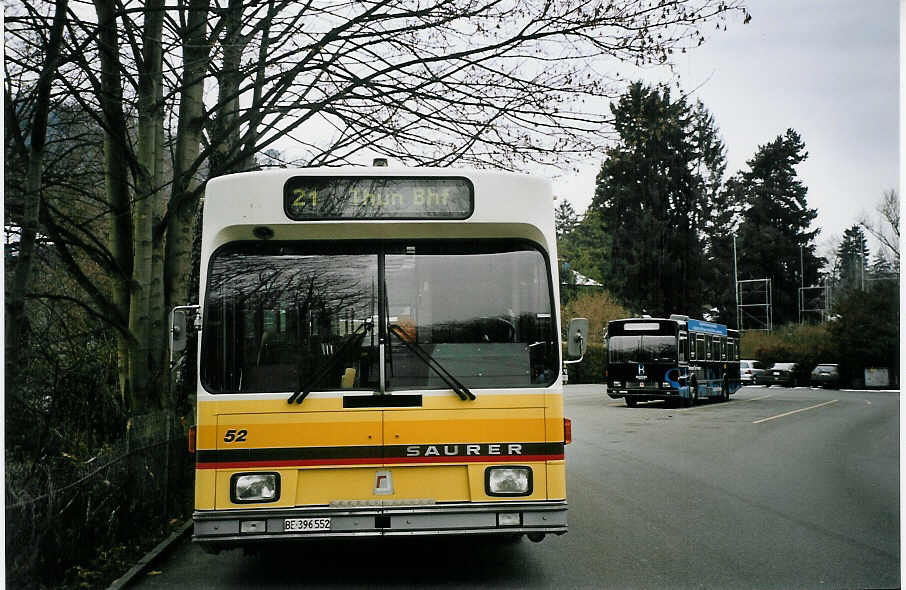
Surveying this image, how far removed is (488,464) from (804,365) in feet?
183

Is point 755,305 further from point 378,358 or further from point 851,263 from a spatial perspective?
point 378,358

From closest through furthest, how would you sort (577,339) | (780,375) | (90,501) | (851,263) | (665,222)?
(577,339), (90,501), (851,263), (780,375), (665,222)

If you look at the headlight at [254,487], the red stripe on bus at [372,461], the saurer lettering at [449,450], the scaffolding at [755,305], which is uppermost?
the scaffolding at [755,305]

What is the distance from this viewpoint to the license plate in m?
6.09

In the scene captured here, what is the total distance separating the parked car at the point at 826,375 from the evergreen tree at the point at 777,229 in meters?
9.78

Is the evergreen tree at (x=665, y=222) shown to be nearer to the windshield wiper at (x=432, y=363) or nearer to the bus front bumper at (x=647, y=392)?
the bus front bumper at (x=647, y=392)

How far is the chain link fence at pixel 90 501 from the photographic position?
6.05 metres

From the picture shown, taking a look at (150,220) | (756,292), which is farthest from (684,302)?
(150,220)

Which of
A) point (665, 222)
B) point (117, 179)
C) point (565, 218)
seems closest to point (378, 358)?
point (117, 179)

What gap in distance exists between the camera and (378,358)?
20.7 ft

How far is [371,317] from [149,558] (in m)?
2.87

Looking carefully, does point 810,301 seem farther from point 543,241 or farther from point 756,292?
point 543,241

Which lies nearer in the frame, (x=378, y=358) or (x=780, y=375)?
(x=378, y=358)

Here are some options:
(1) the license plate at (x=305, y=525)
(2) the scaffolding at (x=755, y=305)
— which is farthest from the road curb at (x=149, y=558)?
(2) the scaffolding at (x=755, y=305)
